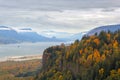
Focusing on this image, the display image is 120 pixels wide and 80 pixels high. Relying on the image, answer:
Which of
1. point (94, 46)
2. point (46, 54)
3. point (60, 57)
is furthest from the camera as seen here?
point (46, 54)

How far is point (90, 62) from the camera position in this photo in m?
54.4

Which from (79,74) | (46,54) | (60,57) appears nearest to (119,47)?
(79,74)

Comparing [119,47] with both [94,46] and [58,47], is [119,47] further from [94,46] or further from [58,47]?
[58,47]

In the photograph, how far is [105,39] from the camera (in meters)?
63.0

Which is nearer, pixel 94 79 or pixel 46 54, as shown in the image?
pixel 94 79

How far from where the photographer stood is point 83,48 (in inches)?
2432

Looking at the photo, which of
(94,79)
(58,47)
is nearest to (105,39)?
(94,79)

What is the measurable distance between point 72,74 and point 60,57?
11458mm

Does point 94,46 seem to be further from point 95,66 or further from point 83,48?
point 95,66

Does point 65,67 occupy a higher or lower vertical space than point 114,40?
lower

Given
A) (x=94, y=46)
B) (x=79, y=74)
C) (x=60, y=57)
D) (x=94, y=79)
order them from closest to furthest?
(x=94, y=79), (x=79, y=74), (x=94, y=46), (x=60, y=57)

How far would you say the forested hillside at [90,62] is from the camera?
49.1m

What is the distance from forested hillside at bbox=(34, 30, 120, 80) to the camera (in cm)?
4912

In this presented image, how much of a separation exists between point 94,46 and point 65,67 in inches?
271
